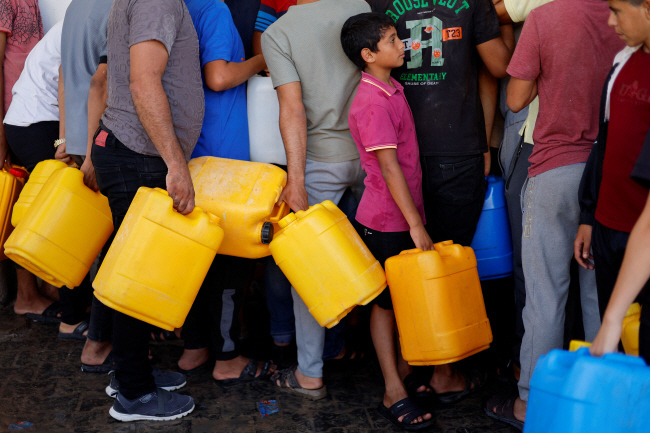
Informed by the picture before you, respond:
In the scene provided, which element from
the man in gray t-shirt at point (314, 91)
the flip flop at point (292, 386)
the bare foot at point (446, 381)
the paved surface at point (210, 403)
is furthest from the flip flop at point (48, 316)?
the bare foot at point (446, 381)

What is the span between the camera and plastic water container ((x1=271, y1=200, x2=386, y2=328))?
2527mm

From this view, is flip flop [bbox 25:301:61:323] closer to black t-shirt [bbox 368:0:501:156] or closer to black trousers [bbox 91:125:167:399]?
black trousers [bbox 91:125:167:399]

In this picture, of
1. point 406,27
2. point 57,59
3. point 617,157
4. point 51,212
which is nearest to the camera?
point 617,157

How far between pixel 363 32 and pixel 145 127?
0.94 meters

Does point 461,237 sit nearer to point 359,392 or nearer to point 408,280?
point 408,280

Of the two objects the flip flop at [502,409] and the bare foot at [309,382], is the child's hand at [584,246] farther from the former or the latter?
the bare foot at [309,382]

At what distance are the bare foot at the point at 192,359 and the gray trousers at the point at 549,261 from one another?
1.60 m

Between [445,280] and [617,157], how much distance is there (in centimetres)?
84

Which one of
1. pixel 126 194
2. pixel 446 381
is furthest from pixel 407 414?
pixel 126 194

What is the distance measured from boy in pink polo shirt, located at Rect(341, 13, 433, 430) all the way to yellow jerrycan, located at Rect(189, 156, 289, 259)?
0.39m

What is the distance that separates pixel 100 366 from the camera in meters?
3.30

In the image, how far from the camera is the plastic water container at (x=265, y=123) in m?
3.04

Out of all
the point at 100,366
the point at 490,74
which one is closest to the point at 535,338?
the point at 490,74

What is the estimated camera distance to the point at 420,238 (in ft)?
8.37
